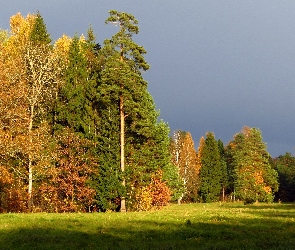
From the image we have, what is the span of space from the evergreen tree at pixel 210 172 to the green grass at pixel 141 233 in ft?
263

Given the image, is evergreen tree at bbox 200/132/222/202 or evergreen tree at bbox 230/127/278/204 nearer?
evergreen tree at bbox 230/127/278/204

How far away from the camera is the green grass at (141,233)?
61.8ft

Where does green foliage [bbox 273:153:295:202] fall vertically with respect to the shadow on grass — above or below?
above

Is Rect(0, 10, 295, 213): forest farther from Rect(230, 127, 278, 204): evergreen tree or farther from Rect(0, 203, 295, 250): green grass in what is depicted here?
Rect(230, 127, 278, 204): evergreen tree

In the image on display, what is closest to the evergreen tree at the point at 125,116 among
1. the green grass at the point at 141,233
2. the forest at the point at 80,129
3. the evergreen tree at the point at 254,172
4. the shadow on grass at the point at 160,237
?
the forest at the point at 80,129

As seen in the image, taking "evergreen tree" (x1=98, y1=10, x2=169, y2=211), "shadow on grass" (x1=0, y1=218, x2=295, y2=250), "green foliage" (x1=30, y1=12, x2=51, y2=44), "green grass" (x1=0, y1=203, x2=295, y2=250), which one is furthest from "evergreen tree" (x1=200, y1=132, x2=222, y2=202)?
"shadow on grass" (x1=0, y1=218, x2=295, y2=250)

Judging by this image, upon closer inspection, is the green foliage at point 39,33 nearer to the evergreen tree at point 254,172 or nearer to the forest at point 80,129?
the forest at point 80,129

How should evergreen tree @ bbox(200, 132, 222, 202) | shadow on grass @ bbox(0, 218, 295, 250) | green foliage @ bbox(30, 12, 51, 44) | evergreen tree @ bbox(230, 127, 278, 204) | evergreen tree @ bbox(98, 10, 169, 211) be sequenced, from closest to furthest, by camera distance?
shadow on grass @ bbox(0, 218, 295, 250) → evergreen tree @ bbox(98, 10, 169, 211) → green foliage @ bbox(30, 12, 51, 44) → evergreen tree @ bbox(230, 127, 278, 204) → evergreen tree @ bbox(200, 132, 222, 202)

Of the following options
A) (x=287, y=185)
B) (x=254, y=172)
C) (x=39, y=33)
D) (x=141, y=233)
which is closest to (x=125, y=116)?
(x=39, y=33)

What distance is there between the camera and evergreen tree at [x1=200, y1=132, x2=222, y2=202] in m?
108

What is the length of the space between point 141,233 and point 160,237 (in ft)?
5.08

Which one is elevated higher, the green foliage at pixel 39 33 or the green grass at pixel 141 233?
the green foliage at pixel 39 33

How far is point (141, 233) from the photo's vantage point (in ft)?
73.2

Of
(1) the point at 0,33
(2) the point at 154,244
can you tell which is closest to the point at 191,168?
(1) the point at 0,33
